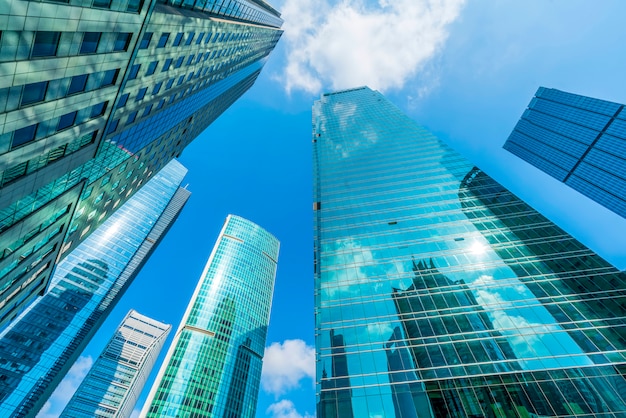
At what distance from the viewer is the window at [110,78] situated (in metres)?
23.3

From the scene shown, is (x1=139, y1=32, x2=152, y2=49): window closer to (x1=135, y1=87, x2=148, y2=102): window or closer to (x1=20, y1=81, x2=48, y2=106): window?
(x1=135, y1=87, x2=148, y2=102): window

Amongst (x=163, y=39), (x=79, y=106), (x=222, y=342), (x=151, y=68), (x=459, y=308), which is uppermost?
Result: (x=222, y=342)

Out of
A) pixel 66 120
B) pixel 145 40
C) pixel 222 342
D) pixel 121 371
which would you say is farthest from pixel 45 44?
pixel 121 371

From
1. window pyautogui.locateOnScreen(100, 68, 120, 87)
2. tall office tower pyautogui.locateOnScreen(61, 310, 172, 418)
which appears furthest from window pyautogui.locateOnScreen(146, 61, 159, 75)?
tall office tower pyautogui.locateOnScreen(61, 310, 172, 418)

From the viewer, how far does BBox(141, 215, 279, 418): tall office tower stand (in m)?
89.2

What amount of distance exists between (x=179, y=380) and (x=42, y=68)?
328 feet

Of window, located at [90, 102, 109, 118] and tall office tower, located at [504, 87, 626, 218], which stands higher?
tall office tower, located at [504, 87, 626, 218]

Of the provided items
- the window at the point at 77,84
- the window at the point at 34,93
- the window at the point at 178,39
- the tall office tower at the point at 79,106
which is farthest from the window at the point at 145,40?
the window at the point at 34,93

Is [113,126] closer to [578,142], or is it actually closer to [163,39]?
[163,39]

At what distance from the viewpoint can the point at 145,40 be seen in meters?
26.7

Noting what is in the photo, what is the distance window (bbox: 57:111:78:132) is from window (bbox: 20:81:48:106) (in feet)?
10.0

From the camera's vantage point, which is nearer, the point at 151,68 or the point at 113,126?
the point at 113,126

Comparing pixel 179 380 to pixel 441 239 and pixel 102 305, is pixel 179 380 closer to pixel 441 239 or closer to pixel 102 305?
pixel 102 305

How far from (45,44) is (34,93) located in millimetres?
2866
